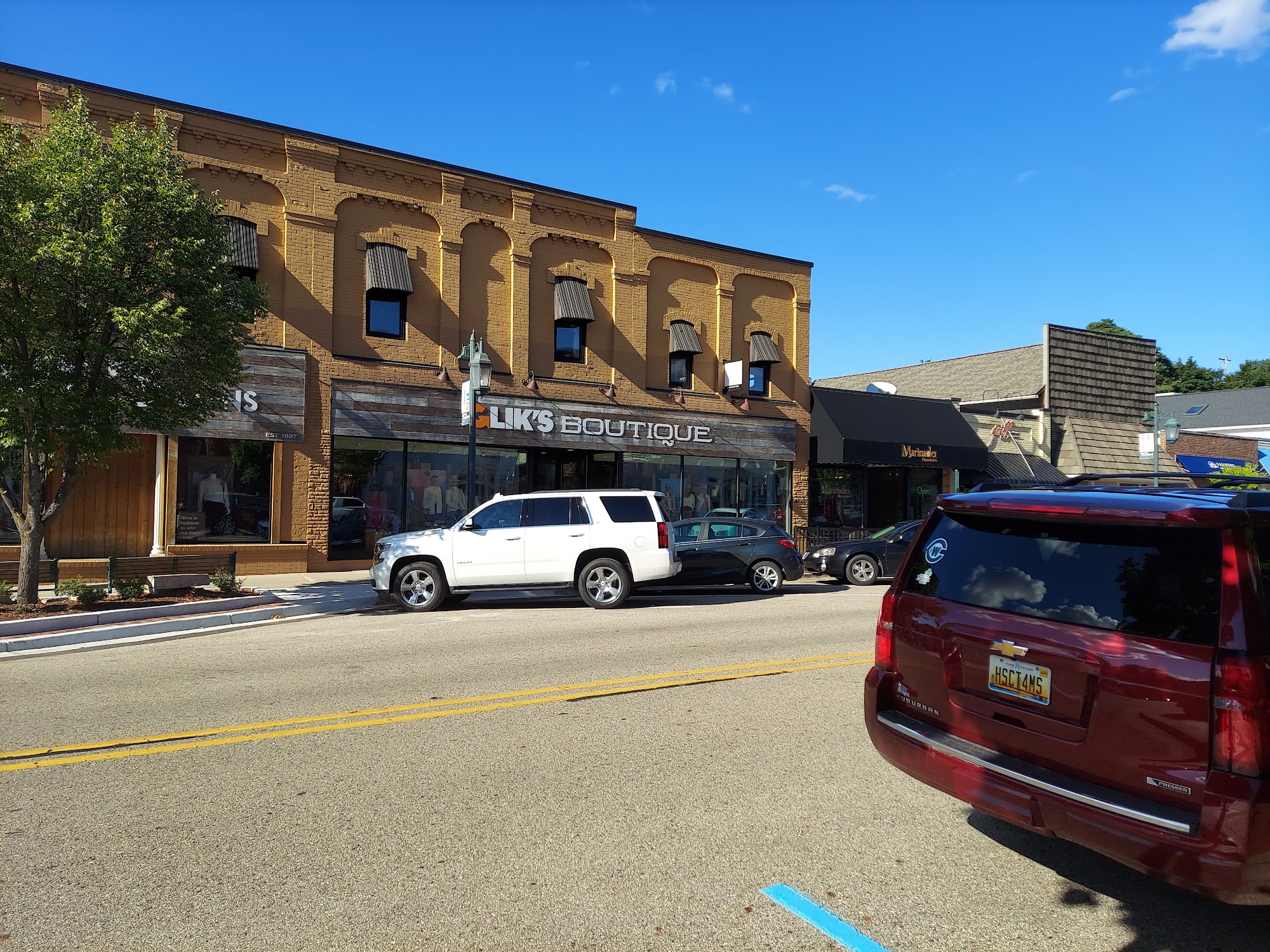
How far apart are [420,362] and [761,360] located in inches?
383

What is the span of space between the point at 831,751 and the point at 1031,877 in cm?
183

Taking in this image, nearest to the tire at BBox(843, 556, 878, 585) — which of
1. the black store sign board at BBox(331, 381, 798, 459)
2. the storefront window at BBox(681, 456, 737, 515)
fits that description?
the storefront window at BBox(681, 456, 737, 515)

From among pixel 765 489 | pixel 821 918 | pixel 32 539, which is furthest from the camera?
pixel 765 489

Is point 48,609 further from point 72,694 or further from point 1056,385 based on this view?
point 1056,385

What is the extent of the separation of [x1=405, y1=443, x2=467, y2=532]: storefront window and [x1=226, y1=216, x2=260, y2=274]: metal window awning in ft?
16.0

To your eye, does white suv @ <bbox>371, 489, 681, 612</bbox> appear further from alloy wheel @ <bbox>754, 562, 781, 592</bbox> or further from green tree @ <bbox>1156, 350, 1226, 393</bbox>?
green tree @ <bbox>1156, 350, 1226, 393</bbox>

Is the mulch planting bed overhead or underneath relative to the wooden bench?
underneath

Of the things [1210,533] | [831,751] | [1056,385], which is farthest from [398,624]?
[1056,385]

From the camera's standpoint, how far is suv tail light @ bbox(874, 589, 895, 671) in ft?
14.2

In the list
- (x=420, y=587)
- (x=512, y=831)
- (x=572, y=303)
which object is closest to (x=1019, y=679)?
(x=512, y=831)

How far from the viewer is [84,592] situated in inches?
475

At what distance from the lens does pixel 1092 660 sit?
10.9 feet

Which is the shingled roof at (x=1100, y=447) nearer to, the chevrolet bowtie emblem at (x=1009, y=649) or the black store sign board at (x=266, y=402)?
the black store sign board at (x=266, y=402)

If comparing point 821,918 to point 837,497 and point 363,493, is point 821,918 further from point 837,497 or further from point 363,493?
point 837,497
